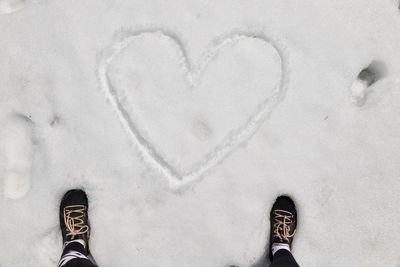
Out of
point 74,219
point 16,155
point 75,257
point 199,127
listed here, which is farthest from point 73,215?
point 199,127

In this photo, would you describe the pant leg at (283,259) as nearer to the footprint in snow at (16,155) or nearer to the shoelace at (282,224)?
the shoelace at (282,224)

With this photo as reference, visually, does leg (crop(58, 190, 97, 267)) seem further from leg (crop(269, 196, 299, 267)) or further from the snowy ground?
leg (crop(269, 196, 299, 267))

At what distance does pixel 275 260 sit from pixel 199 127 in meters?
0.62

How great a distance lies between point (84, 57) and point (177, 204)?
0.71 metres

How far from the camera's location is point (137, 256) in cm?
191

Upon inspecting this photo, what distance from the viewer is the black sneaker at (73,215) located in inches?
73.9

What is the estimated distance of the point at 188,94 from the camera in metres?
1.86

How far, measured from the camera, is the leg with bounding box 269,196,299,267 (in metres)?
1.89

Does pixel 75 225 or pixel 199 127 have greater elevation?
pixel 199 127

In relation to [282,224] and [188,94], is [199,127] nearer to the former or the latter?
[188,94]

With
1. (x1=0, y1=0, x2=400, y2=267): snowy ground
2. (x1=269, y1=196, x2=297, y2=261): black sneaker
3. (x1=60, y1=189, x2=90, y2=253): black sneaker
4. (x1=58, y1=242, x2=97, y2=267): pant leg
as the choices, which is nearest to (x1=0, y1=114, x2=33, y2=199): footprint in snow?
(x1=0, y1=0, x2=400, y2=267): snowy ground

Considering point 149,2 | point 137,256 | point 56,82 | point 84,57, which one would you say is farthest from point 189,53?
point 137,256

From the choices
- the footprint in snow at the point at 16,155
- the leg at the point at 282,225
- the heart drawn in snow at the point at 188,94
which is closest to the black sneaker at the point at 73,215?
the footprint in snow at the point at 16,155

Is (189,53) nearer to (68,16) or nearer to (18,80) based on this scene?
(68,16)
